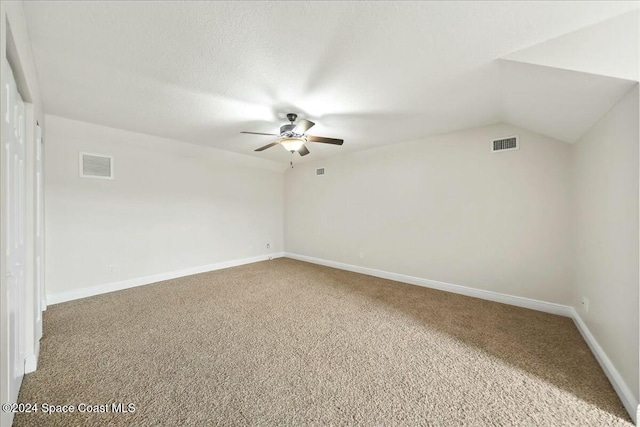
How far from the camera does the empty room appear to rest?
1500 millimetres

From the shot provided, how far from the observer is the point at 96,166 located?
141 inches

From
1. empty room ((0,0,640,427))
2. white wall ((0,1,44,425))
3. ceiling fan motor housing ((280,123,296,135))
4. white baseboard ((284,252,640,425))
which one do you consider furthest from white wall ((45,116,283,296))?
ceiling fan motor housing ((280,123,296,135))

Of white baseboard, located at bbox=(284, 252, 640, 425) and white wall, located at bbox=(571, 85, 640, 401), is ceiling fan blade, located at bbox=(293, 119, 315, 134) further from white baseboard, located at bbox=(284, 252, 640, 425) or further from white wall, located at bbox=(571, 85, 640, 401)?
white baseboard, located at bbox=(284, 252, 640, 425)

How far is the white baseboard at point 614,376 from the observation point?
147 centimetres

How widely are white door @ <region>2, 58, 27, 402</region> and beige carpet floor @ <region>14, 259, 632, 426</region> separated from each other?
34cm

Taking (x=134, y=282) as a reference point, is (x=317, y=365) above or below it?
below

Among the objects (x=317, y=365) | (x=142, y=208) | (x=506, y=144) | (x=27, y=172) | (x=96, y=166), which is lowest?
(x=317, y=365)

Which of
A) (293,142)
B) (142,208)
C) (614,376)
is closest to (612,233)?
(614,376)

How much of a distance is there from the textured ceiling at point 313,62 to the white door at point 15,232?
0.59 m

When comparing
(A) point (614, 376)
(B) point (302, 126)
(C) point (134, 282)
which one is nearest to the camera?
(A) point (614, 376)

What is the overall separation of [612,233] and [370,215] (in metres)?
3.06

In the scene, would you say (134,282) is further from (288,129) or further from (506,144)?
(506,144)

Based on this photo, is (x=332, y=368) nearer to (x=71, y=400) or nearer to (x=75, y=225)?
(x=71, y=400)

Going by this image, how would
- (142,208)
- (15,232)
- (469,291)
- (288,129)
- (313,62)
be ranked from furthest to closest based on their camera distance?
(142,208) < (469,291) < (288,129) < (313,62) < (15,232)
